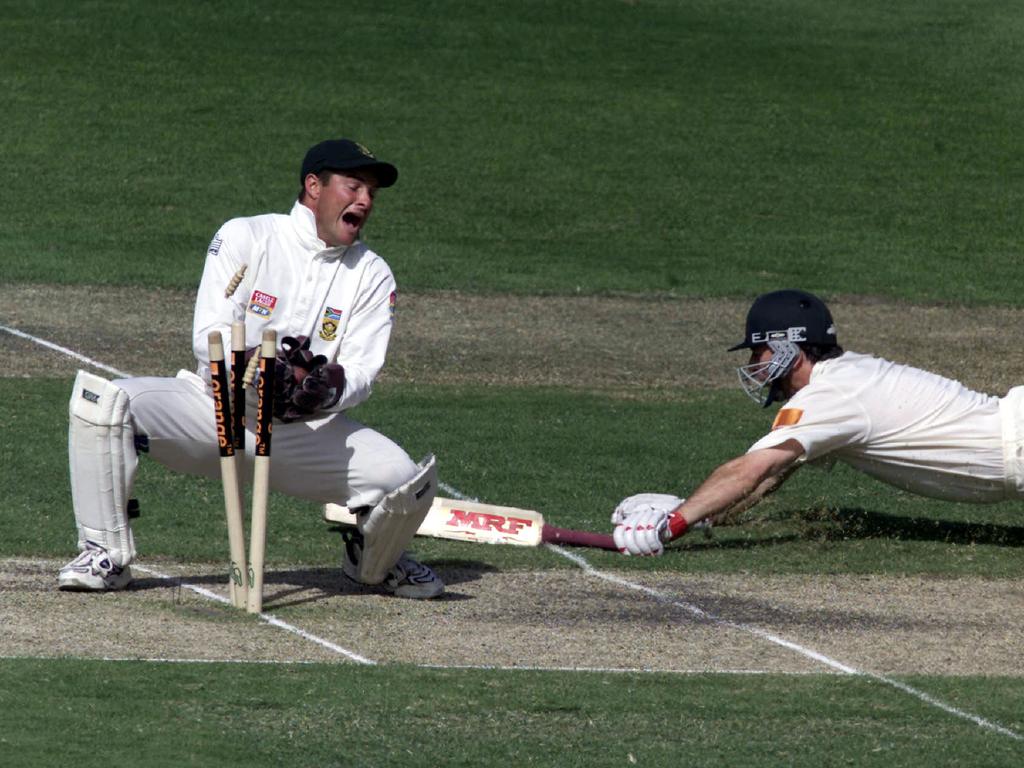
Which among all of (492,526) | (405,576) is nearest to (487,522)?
(492,526)

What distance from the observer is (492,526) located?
352 inches

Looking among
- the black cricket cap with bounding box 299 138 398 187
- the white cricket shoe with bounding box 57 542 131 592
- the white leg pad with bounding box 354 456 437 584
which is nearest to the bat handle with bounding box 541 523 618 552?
the white leg pad with bounding box 354 456 437 584

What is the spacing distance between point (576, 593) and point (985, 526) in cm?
281

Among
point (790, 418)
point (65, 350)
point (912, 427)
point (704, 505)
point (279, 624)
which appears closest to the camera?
point (279, 624)

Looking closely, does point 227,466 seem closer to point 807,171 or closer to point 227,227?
point 227,227

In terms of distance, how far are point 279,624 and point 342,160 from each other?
205 centimetres

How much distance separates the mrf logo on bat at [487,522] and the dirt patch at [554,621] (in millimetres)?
493

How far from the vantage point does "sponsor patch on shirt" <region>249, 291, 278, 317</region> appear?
786 cm

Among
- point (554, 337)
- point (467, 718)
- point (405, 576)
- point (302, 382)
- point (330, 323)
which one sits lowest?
point (467, 718)

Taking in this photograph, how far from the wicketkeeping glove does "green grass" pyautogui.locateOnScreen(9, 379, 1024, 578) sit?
1235mm

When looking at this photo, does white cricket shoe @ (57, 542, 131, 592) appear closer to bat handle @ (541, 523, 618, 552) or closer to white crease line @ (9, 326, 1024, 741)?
white crease line @ (9, 326, 1024, 741)

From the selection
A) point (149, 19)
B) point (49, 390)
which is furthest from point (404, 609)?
point (149, 19)

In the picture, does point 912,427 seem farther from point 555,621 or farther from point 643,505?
point 555,621

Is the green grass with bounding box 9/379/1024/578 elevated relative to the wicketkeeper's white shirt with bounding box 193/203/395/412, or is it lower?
lower
